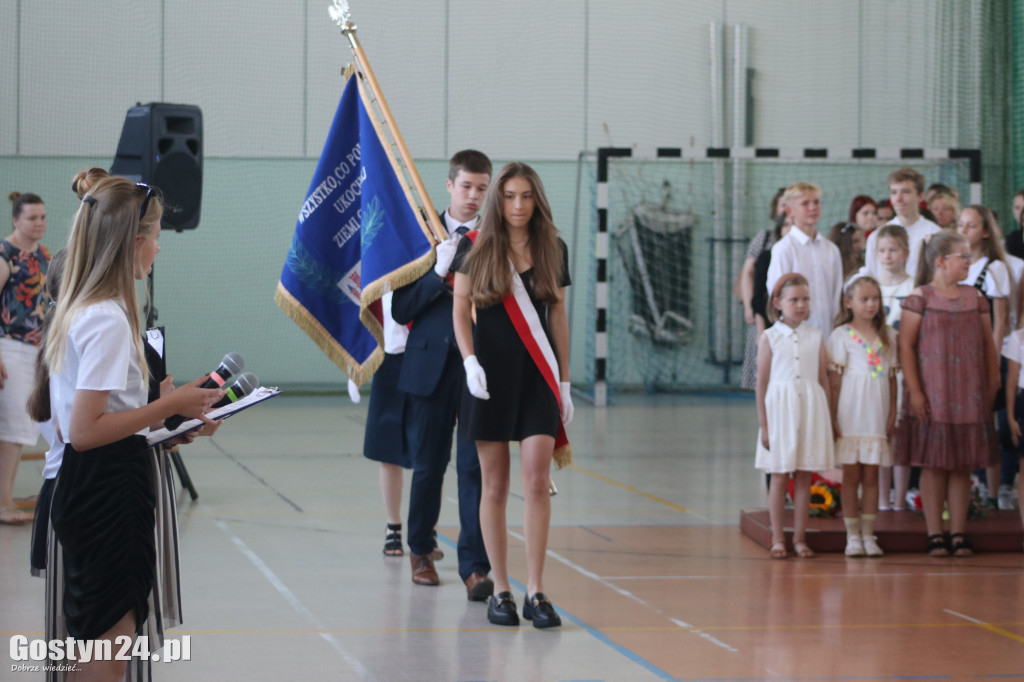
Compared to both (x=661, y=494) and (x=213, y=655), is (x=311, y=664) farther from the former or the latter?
(x=661, y=494)

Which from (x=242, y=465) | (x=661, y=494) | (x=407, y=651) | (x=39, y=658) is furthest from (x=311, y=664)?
(x=242, y=465)

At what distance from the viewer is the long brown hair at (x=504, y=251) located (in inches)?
167

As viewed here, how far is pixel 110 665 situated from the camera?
2.50 meters

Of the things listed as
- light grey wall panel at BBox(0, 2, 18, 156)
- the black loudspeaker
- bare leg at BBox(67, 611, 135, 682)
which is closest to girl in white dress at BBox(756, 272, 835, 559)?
bare leg at BBox(67, 611, 135, 682)

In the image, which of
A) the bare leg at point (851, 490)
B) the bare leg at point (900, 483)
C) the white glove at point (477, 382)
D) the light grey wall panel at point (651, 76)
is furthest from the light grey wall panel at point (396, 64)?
the white glove at point (477, 382)

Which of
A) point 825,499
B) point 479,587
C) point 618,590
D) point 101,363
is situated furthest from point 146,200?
point 825,499

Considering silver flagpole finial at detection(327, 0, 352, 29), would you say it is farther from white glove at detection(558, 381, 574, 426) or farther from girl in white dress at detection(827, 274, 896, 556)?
girl in white dress at detection(827, 274, 896, 556)

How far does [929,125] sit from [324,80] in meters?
7.01

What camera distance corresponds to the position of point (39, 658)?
3662 millimetres

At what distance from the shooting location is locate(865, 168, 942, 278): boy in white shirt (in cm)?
666

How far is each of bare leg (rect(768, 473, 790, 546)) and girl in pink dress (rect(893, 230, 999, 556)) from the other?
2.04ft

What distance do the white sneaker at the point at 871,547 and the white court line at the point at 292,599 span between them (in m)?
2.56

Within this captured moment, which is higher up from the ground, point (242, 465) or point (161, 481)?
point (161, 481)

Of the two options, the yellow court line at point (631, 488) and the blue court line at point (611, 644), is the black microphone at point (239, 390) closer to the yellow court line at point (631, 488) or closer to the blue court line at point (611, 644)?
the blue court line at point (611, 644)
